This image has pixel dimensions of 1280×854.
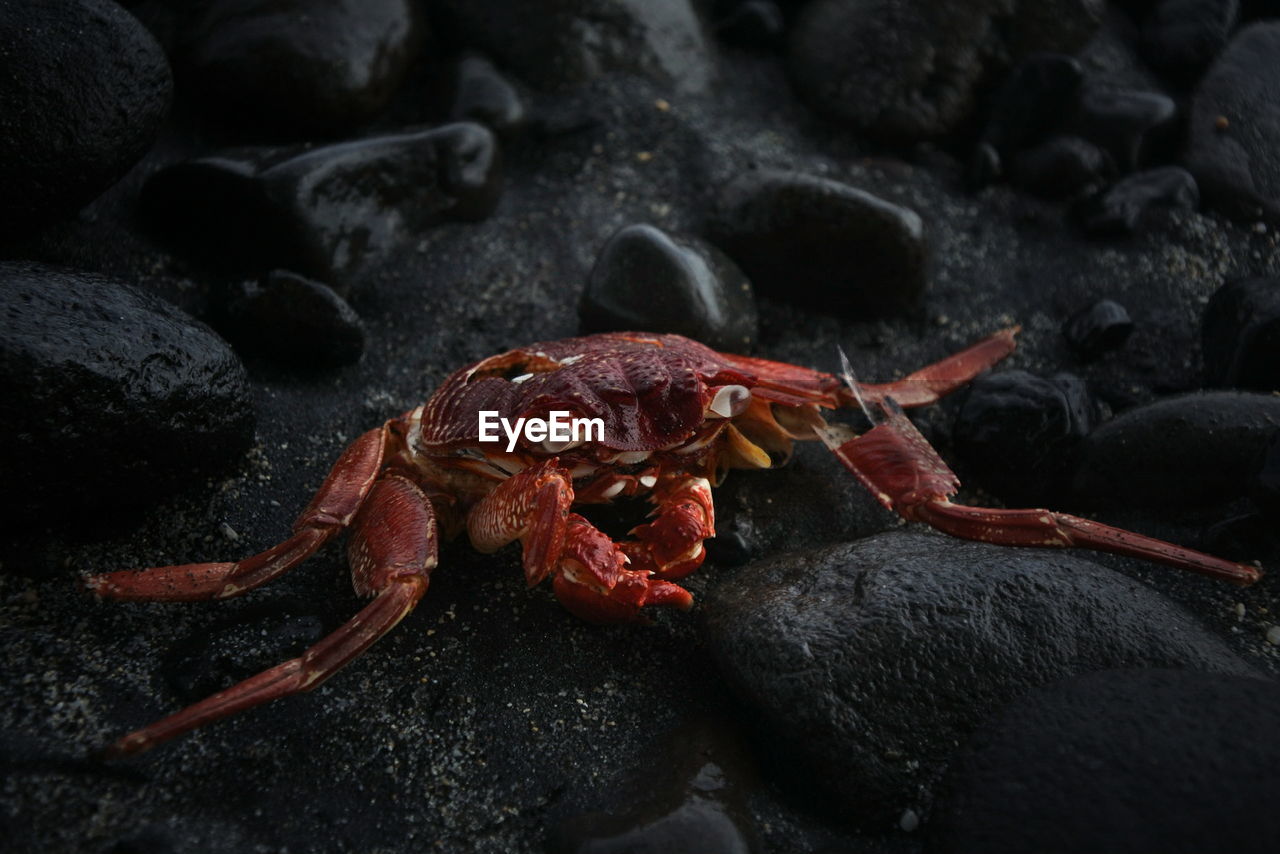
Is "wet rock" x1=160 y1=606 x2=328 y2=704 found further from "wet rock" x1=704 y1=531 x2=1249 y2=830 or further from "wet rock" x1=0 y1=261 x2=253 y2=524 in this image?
"wet rock" x1=704 y1=531 x2=1249 y2=830

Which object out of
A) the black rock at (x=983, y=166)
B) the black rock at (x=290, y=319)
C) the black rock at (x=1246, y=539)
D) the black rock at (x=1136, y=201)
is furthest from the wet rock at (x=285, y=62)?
the black rock at (x=1246, y=539)

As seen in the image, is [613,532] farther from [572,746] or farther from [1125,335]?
[1125,335]

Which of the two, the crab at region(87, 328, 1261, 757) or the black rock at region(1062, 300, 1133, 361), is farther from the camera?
the black rock at region(1062, 300, 1133, 361)

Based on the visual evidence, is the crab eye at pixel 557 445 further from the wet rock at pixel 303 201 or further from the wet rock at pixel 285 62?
the wet rock at pixel 285 62

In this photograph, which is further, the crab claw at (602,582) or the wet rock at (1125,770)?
the crab claw at (602,582)

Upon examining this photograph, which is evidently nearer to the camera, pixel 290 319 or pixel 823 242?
pixel 290 319

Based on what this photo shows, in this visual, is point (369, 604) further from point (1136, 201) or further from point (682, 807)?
point (1136, 201)

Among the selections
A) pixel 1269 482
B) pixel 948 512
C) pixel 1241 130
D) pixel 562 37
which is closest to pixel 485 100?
pixel 562 37

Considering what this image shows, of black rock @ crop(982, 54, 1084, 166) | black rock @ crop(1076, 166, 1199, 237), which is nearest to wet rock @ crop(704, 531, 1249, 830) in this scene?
black rock @ crop(1076, 166, 1199, 237)
